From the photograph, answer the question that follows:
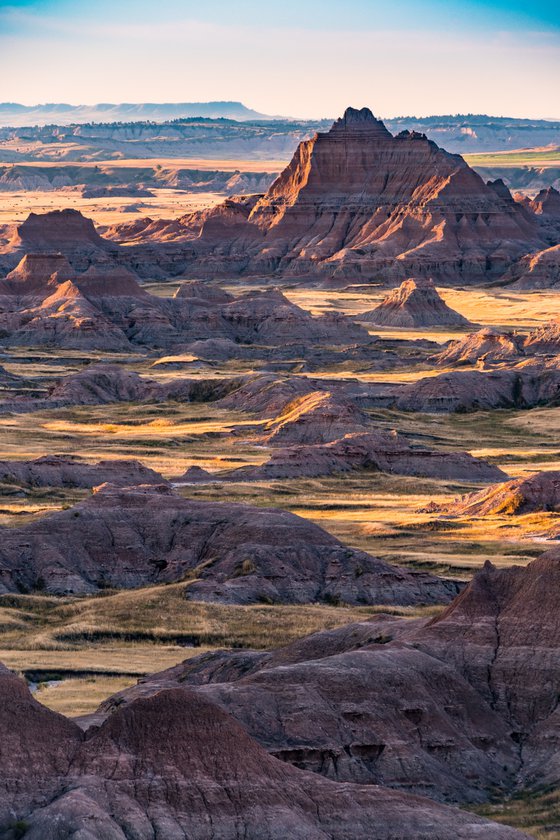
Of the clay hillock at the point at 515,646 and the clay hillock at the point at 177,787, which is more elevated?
the clay hillock at the point at 177,787

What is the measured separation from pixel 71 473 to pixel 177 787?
72191mm

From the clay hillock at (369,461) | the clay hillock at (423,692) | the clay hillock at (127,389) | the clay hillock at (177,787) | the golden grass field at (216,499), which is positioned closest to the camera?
the clay hillock at (177,787)

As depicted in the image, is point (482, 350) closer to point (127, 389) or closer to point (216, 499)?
point (127, 389)

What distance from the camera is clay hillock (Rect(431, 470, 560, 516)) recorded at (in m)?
102

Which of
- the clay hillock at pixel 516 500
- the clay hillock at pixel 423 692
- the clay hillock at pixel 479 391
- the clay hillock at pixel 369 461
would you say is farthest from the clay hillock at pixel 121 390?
the clay hillock at pixel 423 692

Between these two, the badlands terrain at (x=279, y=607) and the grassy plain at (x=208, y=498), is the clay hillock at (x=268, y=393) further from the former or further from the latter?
the grassy plain at (x=208, y=498)

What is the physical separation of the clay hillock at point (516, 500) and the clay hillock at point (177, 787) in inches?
2337

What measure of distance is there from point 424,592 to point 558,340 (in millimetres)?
113661

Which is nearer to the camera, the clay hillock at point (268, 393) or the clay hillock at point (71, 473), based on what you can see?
the clay hillock at point (71, 473)

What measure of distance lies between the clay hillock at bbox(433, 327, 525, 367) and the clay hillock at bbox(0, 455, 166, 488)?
Answer: 7419 centimetres

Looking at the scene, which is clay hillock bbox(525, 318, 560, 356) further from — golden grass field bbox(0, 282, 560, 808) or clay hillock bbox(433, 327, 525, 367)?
golden grass field bbox(0, 282, 560, 808)

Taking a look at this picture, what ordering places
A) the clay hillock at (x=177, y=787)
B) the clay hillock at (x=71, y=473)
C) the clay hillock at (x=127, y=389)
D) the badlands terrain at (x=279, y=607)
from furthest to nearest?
the clay hillock at (x=127, y=389), the clay hillock at (x=71, y=473), the badlands terrain at (x=279, y=607), the clay hillock at (x=177, y=787)

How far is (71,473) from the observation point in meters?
112

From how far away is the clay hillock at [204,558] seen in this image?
80188 mm
